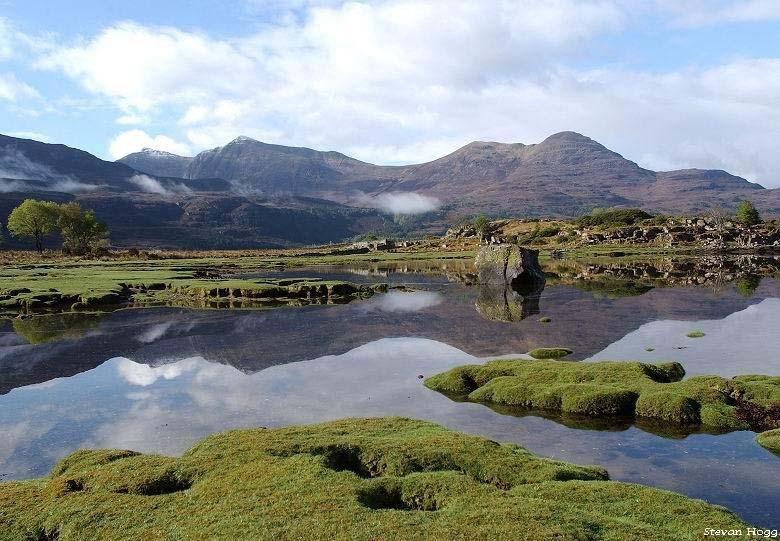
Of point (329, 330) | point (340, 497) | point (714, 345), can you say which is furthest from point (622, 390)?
point (329, 330)

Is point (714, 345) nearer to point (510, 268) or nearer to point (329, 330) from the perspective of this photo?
point (329, 330)

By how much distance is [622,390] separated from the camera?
28.8 metres

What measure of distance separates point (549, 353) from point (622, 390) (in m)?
11.8

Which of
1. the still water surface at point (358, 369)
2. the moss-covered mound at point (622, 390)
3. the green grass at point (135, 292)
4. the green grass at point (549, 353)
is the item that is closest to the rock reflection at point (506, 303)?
the still water surface at point (358, 369)

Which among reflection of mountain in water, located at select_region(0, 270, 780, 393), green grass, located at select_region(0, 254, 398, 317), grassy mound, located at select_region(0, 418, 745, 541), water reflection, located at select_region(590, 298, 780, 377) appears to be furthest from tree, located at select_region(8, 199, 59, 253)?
grassy mound, located at select_region(0, 418, 745, 541)

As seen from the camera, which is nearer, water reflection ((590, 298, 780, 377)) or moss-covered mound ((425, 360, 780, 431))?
moss-covered mound ((425, 360, 780, 431))

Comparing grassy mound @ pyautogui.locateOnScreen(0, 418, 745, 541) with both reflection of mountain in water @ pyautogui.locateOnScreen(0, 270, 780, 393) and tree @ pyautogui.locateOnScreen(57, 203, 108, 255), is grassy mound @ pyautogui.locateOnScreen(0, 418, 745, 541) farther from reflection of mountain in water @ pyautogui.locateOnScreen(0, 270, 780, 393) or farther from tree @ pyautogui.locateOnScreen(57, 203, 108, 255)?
tree @ pyautogui.locateOnScreen(57, 203, 108, 255)

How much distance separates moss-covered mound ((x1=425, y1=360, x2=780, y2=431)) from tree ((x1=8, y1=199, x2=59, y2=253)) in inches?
7328

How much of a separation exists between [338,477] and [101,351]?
114 feet

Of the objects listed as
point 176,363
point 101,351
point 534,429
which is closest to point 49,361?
point 101,351

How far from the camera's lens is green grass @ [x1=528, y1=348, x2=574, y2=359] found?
39906 mm

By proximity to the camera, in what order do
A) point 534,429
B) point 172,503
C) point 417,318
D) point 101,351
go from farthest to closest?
1. point 417,318
2. point 101,351
3. point 534,429
4. point 172,503

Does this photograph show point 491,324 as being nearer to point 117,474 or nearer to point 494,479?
point 494,479

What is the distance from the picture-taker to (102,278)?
9581 centimetres
